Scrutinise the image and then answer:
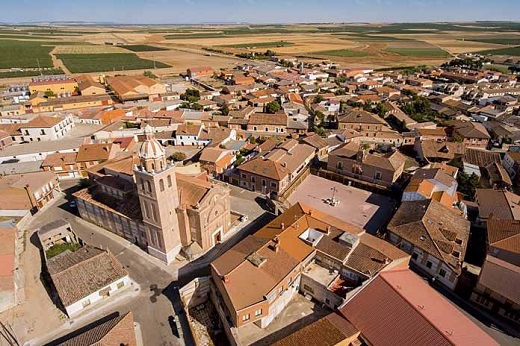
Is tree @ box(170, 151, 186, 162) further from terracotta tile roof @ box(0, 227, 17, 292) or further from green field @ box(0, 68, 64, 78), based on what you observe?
green field @ box(0, 68, 64, 78)

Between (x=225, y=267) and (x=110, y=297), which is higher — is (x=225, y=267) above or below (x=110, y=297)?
above

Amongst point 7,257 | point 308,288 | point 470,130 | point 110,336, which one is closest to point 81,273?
point 110,336

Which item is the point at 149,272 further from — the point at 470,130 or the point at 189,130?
the point at 470,130

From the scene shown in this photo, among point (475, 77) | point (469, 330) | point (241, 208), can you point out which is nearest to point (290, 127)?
point (241, 208)

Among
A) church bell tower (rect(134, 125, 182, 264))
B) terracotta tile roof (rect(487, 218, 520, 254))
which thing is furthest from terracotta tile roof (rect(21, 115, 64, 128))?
terracotta tile roof (rect(487, 218, 520, 254))

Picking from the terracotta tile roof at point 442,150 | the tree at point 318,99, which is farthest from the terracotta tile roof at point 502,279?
the tree at point 318,99

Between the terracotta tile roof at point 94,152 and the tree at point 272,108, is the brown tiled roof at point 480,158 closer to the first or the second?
the tree at point 272,108

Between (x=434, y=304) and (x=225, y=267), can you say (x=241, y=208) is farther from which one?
(x=434, y=304)
